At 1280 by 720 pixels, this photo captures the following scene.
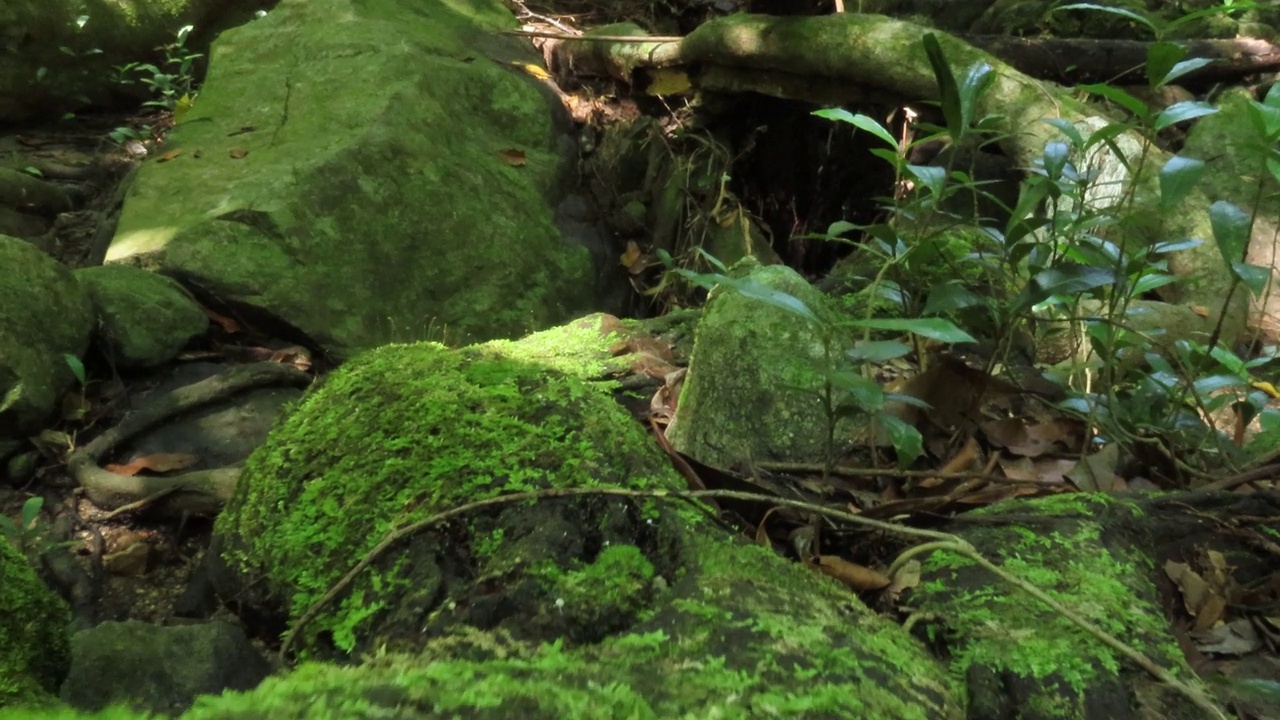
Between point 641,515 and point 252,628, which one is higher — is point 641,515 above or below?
above

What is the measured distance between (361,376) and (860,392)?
1.04 m

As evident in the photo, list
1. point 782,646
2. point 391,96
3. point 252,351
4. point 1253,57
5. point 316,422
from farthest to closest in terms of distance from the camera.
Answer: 1. point 1253,57
2. point 391,96
3. point 252,351
4. point 316,422
5. point 782,646

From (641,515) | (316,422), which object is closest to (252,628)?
(316,422)

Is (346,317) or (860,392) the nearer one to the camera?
(860,392)

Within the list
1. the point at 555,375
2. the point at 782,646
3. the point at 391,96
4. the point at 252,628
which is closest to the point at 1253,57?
the point at 391,96

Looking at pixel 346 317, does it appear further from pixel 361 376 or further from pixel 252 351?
pixel 361 376

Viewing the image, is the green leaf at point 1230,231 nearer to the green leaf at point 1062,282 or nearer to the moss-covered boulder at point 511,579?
the green leaf at point 1062,282

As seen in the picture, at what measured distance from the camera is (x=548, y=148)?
500 cm

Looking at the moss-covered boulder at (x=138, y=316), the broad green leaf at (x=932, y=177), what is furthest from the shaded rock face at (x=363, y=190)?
the broad green leaf at (x=932, y=177)

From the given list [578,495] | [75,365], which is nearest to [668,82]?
[75,365]

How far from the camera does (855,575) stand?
1358 mm

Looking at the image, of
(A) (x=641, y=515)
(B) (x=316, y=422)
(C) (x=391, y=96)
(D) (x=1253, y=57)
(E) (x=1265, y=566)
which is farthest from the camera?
(D) (x=1253, y=57)

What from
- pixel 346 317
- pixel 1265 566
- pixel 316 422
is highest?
pixel 316 422

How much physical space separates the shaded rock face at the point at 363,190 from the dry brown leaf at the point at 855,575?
263 cm
